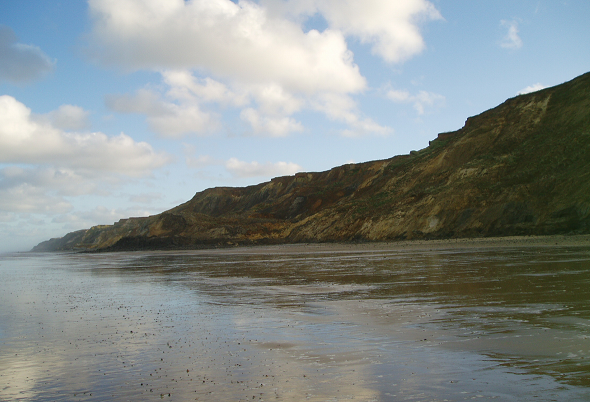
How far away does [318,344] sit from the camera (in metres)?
8.26

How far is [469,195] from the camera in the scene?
47625 millimetres

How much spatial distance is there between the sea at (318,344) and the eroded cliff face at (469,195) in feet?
92.5

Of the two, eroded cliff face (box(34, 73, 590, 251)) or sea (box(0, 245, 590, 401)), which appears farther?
eroded cliff face (box(34, 73, 590, 251))

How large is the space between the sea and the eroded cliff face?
92.5 feet

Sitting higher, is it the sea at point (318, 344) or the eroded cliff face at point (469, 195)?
the eroded cliff face at point (469, 195)

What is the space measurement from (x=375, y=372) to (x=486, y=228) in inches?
1596

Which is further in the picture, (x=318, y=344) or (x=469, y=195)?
(x=469, y=195)

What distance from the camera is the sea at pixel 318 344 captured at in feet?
19.2

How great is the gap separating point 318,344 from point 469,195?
43.6 metres

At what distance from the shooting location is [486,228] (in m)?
42.9

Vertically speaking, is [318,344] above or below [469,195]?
below

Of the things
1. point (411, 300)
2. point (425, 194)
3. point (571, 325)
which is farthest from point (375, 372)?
point (425, 194)

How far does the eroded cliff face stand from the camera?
39906 millimetres

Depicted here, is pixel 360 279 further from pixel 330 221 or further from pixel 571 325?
pixel 330 221
